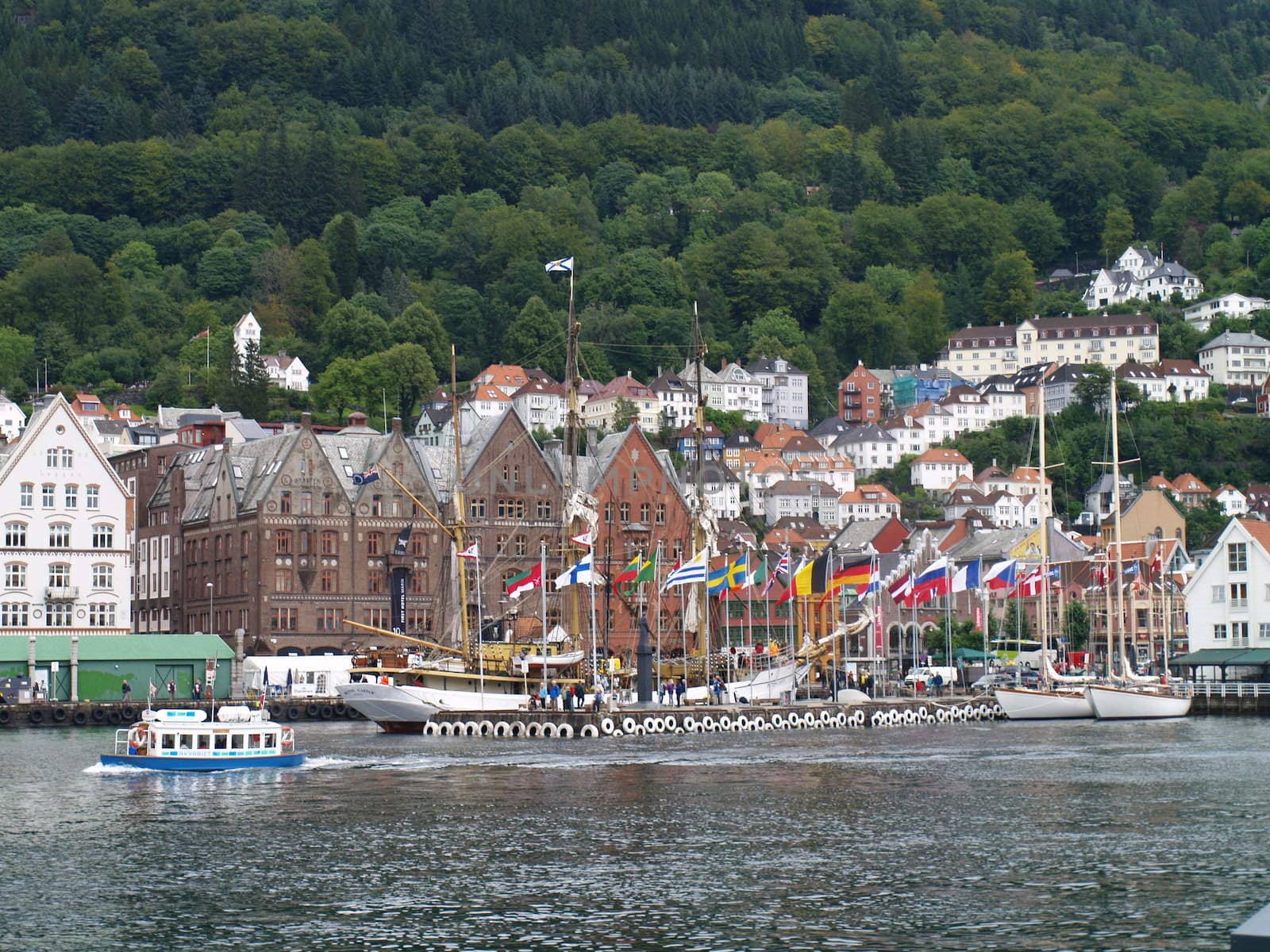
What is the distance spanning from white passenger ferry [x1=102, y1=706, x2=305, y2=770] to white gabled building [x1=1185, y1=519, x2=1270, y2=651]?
65.9 metres

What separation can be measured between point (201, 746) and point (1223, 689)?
63754 millimetres

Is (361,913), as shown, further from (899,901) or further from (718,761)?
(718,761)

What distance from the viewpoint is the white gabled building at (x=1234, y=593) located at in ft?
389

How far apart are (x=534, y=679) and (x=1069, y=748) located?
99.3 ft

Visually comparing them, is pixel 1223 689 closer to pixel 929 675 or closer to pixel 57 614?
pixel 929 675

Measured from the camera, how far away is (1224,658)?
116062 mm

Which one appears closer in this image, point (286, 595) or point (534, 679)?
point (534, 679)

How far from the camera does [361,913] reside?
40844mm

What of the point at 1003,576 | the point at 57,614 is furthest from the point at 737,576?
the point at 57,614

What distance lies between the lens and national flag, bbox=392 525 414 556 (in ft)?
436

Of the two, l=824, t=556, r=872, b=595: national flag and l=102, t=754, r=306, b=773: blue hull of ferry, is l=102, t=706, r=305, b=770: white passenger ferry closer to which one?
l=102, t=754, r=306, b=773: blue hull of ferry

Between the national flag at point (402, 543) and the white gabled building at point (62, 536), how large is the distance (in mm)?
17024

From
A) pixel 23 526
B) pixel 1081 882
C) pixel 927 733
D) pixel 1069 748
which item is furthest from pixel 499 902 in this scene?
pixel 23 526

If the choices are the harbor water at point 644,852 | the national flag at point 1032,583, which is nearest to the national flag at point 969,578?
the national flag at point 1032,583
